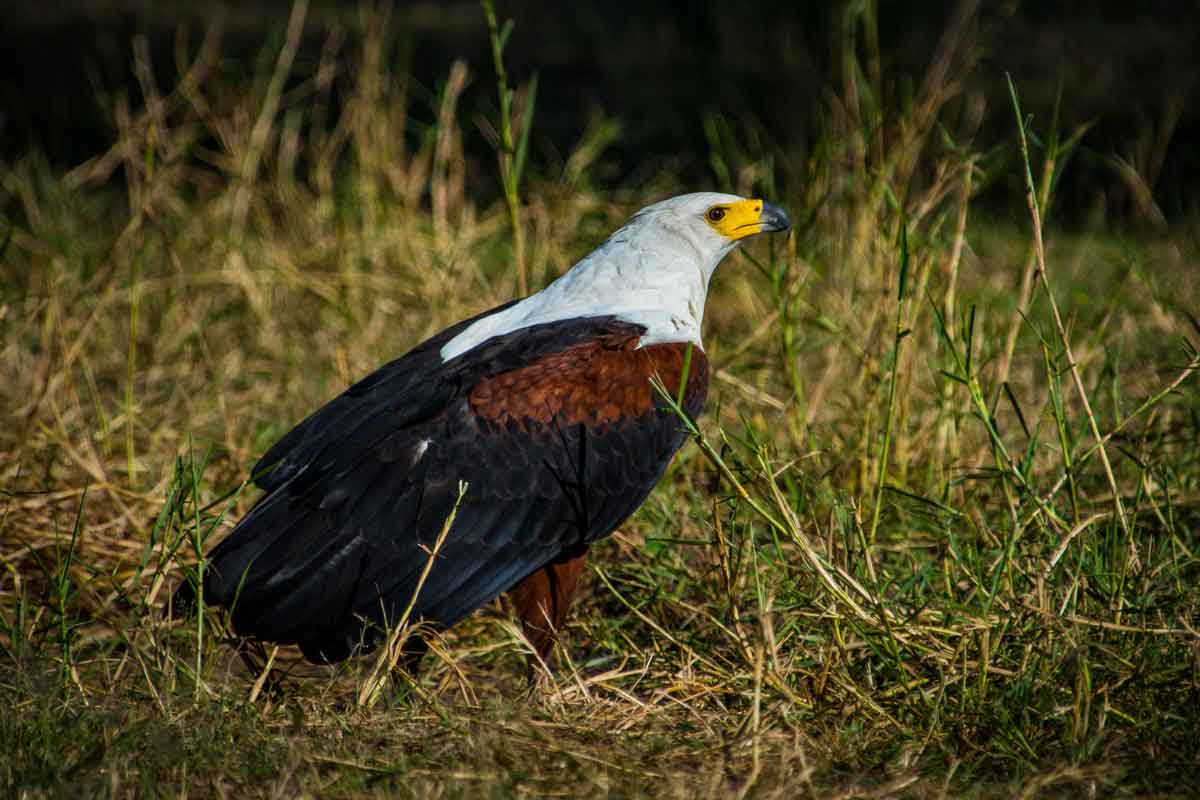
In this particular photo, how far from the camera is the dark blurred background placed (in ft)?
23.2

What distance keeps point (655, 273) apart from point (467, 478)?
32.3 inches

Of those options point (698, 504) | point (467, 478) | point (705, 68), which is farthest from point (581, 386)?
point (705, 68)

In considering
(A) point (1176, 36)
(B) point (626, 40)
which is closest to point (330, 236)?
(B) point (626, 40)

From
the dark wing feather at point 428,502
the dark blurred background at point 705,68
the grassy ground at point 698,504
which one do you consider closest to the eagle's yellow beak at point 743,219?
the grassy ground at point 698,504

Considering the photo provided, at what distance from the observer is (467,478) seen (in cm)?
294

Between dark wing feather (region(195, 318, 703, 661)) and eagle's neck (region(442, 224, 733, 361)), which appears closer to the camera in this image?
dark wing feather (region(195, 318, 703, 661))

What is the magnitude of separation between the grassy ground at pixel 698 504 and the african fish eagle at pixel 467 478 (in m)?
0.14

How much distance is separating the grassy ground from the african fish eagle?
137mm

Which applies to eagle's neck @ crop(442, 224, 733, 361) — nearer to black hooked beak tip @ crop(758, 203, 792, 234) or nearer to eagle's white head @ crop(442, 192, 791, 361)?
eagle's white head @ crop(442, 192, 791, 361)

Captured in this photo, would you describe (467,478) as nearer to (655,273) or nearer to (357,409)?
(357,409)

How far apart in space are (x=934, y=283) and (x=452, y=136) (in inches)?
90.2

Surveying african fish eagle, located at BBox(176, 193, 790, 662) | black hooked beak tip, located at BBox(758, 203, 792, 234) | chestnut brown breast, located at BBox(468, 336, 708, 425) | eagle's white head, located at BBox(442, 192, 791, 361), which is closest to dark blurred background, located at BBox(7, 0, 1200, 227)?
eagle's white head, located at BBox(442, 192, 791, 361)

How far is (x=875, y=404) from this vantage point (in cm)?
364

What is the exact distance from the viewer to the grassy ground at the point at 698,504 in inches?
97.2
